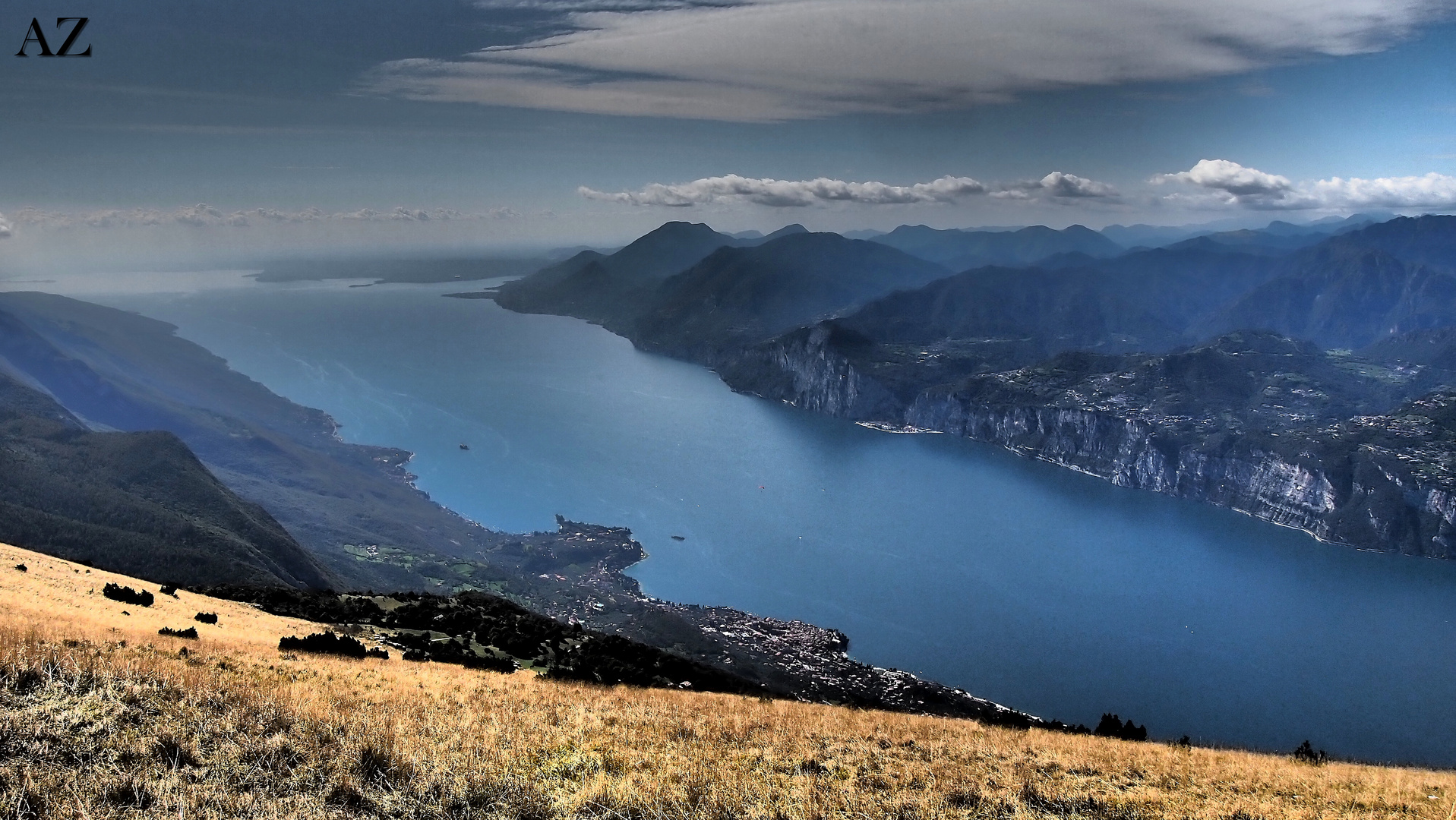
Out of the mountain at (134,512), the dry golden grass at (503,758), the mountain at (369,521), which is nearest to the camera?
the dry golden grass at (503,758)

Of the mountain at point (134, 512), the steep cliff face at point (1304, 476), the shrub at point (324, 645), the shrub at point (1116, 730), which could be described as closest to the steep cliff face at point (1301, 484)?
the steep cliff face at point (1304, 476)

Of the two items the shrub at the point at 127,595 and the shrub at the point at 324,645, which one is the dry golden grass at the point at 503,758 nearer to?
the shrub at the point at 324,645

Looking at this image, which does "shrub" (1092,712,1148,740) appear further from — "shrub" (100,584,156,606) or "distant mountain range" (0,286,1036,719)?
"shrub" (100,584,156,606)

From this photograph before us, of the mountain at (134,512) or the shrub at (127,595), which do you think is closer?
the shrub at (127,595)

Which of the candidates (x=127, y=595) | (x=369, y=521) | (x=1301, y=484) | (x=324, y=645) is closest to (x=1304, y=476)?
(x=1301, y=484)

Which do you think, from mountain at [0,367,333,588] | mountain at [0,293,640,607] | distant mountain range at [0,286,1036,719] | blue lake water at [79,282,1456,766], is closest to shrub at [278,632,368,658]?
distant mountain range at [0,286,1036,719]

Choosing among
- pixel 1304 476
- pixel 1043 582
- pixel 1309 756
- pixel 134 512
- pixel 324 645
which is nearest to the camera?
pixel 1309 756

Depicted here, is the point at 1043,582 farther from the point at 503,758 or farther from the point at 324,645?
the point at 503,758
